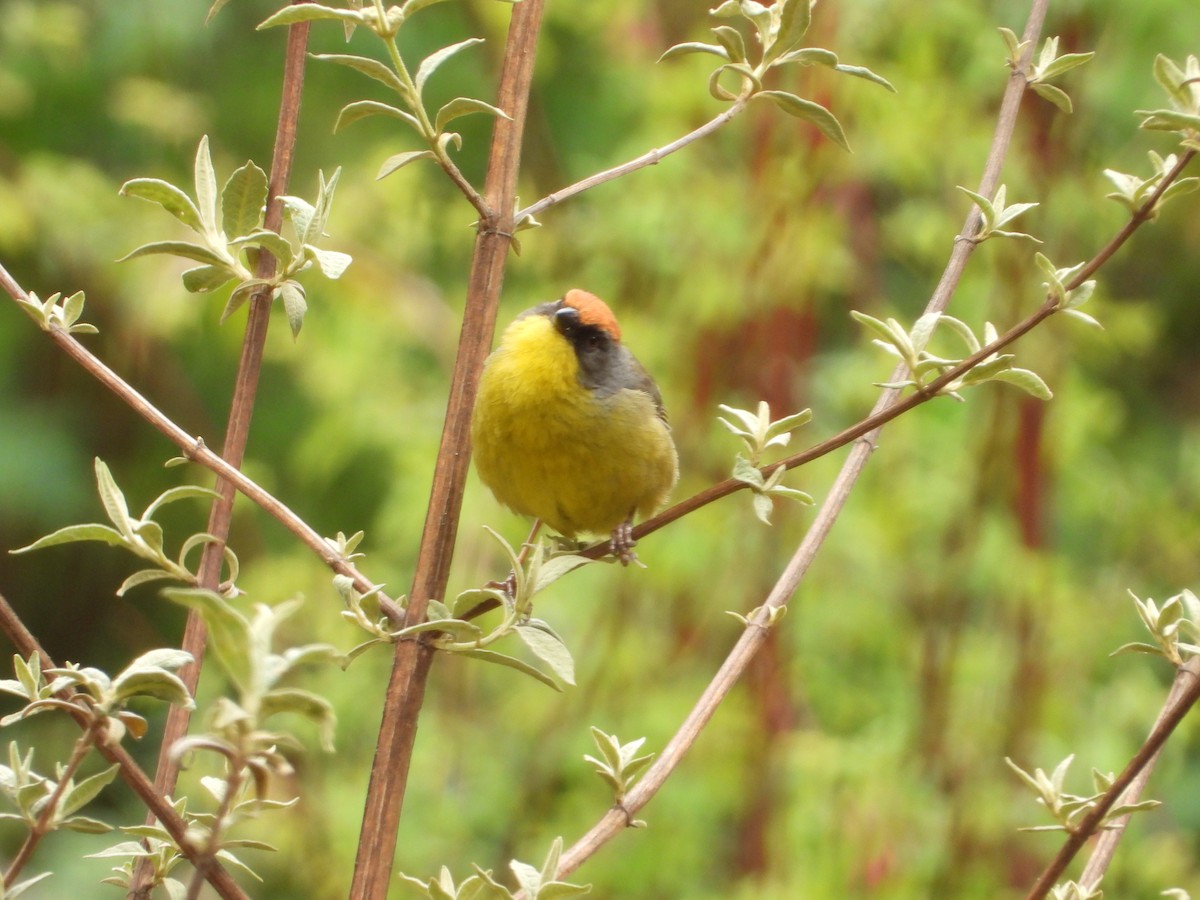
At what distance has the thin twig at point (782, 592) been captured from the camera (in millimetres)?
1327

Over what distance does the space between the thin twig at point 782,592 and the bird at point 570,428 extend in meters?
1.17

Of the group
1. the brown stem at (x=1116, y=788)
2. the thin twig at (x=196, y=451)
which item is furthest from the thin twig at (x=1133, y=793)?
the thin twig at (x=196, y=451)

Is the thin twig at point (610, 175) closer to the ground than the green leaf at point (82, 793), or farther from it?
farther from it

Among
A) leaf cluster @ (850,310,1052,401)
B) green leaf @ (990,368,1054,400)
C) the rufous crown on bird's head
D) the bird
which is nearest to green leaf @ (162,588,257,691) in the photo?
leaf cluster @ (850,310,1052,401)

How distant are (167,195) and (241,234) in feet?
0.29

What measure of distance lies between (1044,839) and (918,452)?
1.28m

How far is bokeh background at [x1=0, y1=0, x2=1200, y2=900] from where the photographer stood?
13.5 ft

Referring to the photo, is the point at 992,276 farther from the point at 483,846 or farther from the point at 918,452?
the point at 483,846

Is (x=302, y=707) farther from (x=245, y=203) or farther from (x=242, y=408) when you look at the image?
(x=245, y=203)

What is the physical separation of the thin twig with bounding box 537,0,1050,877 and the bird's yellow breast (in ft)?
3.84

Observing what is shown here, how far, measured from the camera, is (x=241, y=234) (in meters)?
1.34

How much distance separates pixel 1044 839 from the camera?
4328 mm

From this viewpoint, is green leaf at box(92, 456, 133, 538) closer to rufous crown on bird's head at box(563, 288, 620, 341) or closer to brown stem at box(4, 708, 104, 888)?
brown stem at box(4, 708, 104, 888)

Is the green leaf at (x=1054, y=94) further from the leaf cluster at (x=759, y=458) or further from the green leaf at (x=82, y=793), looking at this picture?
the green leaf at (x=82, y=793)
